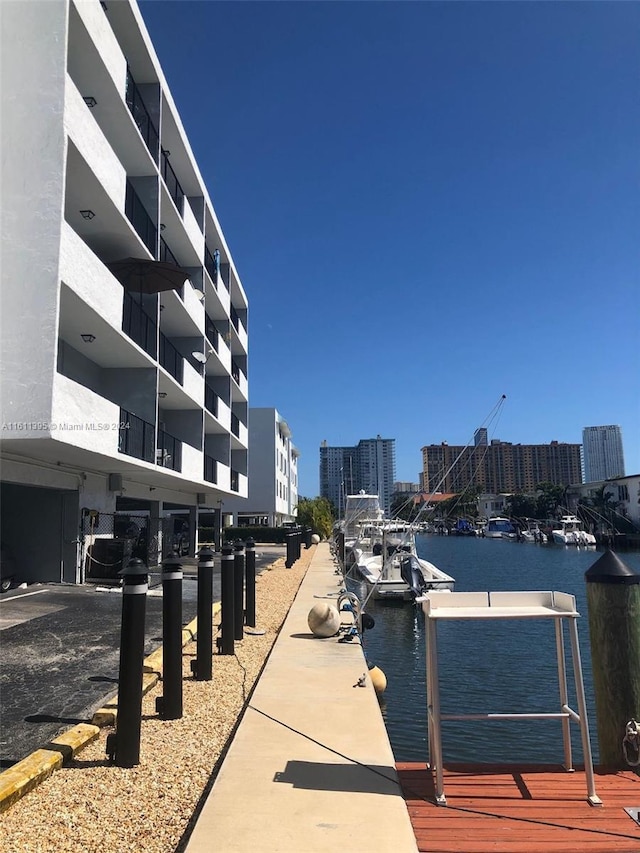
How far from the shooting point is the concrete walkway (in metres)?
3.97

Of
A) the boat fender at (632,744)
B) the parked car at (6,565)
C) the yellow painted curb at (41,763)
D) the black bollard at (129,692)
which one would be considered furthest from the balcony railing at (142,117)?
the boat fender at (632,744)

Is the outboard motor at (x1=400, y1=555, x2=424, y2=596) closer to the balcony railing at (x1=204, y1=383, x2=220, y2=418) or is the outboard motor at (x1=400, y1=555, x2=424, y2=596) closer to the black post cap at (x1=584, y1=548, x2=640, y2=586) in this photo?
the balcony railing at (x1=204, y1=383, x2=220, y2=418)

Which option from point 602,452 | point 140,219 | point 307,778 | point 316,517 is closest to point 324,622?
point 307,778

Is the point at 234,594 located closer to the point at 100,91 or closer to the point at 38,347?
the point at 38,347

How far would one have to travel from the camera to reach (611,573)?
A: 5305 millimetres

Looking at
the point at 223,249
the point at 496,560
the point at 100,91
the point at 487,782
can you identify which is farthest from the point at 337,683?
the point at 496,560

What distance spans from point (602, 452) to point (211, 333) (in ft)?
518

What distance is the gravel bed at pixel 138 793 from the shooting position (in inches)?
160

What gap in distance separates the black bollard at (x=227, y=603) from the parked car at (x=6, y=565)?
807 cm

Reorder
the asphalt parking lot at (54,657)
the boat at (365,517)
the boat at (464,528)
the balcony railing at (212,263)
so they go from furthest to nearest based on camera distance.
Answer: the boat at (464,528)
the boat at (365,517)
the balcony railing at (212,263)
the asphalt parking lot at (54,657)

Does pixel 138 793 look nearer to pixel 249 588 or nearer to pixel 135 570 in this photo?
pixel 135 570

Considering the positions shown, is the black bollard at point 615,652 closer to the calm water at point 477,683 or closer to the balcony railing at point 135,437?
the calm water at point 477,683

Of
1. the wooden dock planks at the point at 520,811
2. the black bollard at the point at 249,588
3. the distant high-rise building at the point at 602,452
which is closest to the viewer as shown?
the wooden dock planks at the point at 520,811

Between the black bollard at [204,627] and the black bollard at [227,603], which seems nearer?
the black bollard at [204,627]
